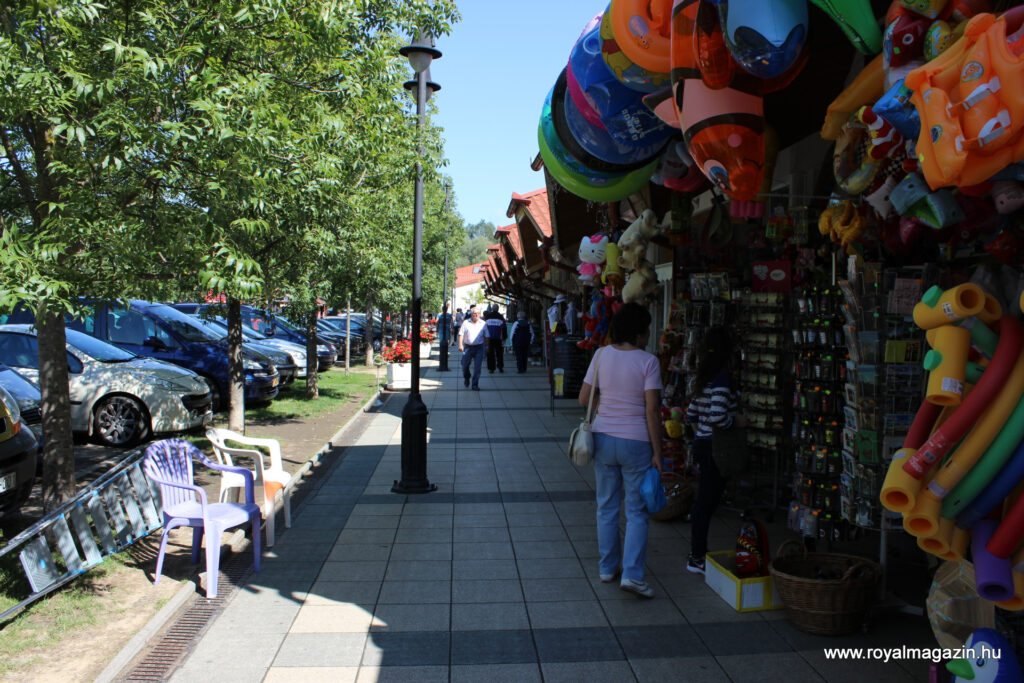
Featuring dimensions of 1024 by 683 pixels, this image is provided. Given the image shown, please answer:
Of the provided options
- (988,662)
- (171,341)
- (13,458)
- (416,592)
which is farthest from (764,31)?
(171,341)

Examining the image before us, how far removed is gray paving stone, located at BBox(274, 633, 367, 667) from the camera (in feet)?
13.4

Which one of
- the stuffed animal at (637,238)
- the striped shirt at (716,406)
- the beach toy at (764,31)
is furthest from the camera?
the stuffed animal at (637,238)

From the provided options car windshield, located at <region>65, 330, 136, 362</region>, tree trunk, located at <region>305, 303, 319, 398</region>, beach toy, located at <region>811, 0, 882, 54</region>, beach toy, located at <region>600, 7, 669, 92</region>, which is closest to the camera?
beach toy, located at <region>811, 0, 882, 54</region>

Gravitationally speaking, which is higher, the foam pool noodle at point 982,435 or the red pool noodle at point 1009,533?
the foam pool noodle at point 982,435

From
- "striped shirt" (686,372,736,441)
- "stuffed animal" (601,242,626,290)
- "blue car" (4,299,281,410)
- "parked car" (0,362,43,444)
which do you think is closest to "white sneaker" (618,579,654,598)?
"striped shirt" (686,372,736,441)

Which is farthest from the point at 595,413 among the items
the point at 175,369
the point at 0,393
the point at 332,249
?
the point at 175,369

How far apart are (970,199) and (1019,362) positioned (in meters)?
0.82

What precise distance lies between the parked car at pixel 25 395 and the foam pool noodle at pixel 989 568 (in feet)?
27.9

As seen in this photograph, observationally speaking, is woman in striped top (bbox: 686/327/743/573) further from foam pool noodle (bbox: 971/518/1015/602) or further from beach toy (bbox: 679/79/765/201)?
foam pool noodle (bbox: 971/518/1015/602)

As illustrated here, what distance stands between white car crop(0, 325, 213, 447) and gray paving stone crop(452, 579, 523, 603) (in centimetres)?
661

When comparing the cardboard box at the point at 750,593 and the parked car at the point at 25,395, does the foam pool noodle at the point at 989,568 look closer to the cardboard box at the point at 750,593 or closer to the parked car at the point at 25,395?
the cardboard box at the point at 750,593

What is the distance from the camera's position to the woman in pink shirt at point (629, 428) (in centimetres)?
493

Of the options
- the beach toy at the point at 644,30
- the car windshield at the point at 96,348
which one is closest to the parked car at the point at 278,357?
the car windshield at the point at 96,348

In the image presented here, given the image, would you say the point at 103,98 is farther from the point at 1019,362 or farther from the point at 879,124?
the point at 1019,362
